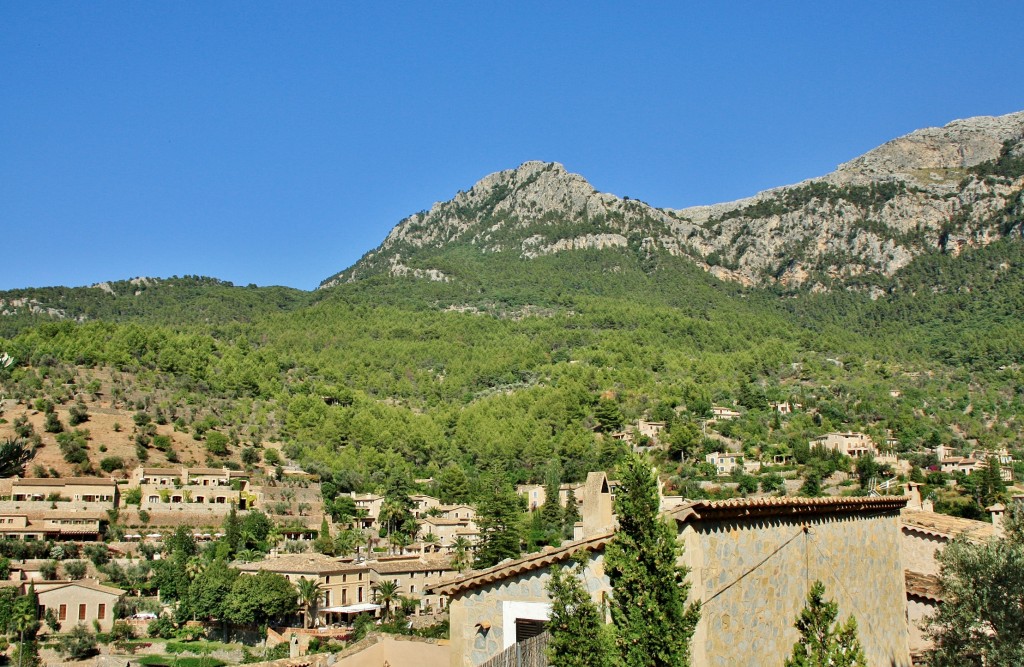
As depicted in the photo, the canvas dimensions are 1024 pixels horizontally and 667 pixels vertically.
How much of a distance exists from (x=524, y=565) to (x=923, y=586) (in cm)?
622

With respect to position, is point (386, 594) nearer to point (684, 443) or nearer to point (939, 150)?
point (684, 443)

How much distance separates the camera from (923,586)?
1252 centimetres

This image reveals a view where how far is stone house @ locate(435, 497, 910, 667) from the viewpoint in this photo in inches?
326


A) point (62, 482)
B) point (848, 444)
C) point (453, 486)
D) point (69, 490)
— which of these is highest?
point (848, 444)

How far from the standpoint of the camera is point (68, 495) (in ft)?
188

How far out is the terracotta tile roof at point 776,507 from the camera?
8125 millimetres

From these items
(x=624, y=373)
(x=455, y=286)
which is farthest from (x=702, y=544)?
(x=455, y=286)

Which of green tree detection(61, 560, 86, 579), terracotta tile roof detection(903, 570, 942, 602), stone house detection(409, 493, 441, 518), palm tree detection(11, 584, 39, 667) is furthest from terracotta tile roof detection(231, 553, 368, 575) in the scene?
terracotta tile roof detection(903, 570, 942, 602)

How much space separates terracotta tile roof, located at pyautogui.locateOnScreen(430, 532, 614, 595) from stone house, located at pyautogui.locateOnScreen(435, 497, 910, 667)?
0.01 metres

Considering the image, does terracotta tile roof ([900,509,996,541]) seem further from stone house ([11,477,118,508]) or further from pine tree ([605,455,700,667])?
stone house ([11,477,118,508])

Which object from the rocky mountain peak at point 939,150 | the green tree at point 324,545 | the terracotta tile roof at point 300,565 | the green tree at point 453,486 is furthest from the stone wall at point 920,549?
the rocky mountain peak at point 939,150

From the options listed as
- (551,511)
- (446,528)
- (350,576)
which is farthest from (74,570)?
(551,511)

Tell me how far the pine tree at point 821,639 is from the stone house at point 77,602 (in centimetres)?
3721

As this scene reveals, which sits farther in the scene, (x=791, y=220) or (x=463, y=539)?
(x=791, y=220)
